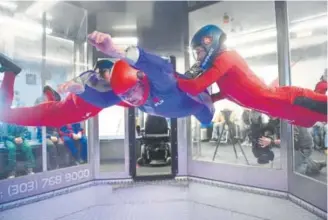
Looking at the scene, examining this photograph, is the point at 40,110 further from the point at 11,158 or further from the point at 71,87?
the point at 11,158

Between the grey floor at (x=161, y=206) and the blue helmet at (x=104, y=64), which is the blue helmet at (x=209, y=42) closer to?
the blue helmet at (x=104, y=64)

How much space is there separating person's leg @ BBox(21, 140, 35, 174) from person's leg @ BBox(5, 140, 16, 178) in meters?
0.15

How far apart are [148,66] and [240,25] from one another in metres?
2.98

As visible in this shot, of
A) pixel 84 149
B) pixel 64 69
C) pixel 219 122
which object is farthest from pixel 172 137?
pixel 64 69

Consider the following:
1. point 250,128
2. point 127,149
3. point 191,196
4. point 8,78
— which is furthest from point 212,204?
point 8,78

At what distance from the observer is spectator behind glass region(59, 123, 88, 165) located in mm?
4117

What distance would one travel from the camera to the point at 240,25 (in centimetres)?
429

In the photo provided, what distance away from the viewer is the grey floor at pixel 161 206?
295 cm

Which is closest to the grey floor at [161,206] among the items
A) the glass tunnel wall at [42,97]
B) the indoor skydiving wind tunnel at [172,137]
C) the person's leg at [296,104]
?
the indoor skydiving wind tunnel at [172,137]

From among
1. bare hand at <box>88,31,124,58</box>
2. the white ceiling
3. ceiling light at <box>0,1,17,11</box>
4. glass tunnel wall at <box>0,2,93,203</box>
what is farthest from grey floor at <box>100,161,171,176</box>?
bare hand at <box>88,31,124,58</box>

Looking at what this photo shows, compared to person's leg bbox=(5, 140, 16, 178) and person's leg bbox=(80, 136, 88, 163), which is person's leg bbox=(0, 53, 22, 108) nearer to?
person's leg bbox=(5, 140, 16, 178)

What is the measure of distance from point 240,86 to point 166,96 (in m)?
0.53

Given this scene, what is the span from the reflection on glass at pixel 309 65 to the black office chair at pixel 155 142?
2441mm

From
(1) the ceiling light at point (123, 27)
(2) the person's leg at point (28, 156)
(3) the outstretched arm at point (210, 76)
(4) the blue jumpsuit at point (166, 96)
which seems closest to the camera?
(4) the blue jumpsuit at point (166, 96)
